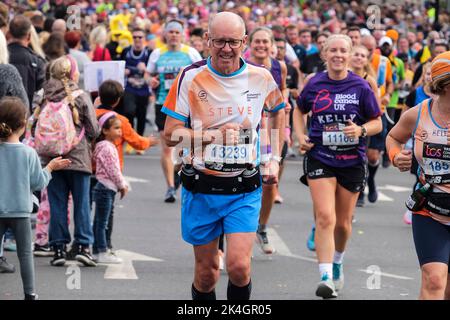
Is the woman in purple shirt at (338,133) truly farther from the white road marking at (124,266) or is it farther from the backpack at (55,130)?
the backpack at (55,130)

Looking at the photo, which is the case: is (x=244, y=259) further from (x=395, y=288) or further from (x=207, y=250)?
(x=395, y=288)

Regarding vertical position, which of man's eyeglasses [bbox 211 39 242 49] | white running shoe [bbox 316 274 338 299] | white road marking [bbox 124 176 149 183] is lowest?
white road marking [bbox 124 176 149 183]

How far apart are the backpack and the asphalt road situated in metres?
1.02

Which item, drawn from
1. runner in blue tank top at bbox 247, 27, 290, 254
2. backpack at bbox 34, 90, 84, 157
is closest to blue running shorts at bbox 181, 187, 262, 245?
backpack at bbox 34, 90, 84, 157

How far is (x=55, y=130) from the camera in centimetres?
1052

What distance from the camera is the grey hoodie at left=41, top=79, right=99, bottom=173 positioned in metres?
10.6

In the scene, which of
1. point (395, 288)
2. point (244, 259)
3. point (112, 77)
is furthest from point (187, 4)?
point (244, 259)

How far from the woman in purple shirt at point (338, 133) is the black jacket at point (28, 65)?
10.5 ft

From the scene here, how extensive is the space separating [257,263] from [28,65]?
2952 millimetres

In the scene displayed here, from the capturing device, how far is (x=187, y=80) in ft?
25.9

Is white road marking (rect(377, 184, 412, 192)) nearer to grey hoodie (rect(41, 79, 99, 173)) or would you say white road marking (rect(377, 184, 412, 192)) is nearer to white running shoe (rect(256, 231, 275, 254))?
white running shoe (rect(256, 231, 275, 254))

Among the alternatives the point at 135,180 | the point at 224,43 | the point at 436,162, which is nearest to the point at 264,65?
the point at 224,43

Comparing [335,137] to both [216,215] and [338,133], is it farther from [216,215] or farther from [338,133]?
[216,215]
